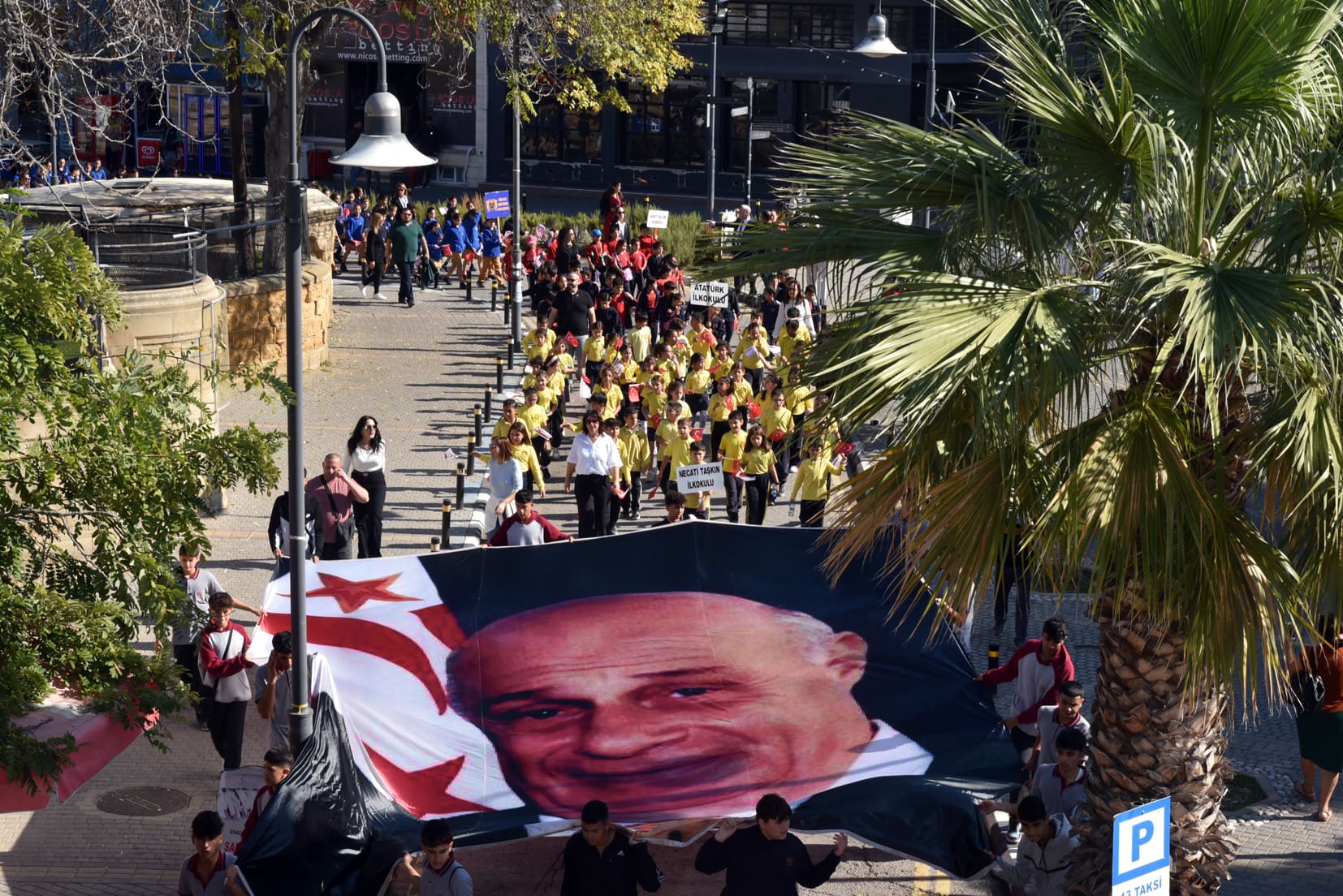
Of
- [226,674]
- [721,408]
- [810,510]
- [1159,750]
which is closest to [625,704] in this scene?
[226,674]

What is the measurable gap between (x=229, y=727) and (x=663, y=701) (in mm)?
3195

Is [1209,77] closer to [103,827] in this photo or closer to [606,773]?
[606,773]

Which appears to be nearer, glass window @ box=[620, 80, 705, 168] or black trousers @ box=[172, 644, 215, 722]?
black trousers @ box=[172, 644, 215, 722]

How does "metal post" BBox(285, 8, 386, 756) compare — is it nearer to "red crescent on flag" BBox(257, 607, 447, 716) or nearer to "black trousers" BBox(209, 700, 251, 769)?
"red crescent on flag" BBox(257, 607, 447, 716)

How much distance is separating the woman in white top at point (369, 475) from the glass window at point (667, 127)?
36078 millimetres

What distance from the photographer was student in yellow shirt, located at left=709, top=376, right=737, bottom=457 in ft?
62.0

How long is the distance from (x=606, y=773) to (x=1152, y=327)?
4.50 metres

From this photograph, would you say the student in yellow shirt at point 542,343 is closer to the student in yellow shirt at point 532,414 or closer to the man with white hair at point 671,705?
the student in yellow shirt at point 532,414

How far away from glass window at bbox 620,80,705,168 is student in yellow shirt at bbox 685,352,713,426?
30.4m

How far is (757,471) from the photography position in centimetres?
1750

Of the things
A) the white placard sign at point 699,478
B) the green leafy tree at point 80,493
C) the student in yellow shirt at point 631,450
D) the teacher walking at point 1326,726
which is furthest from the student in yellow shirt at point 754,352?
the green leafy tree at point 80,493

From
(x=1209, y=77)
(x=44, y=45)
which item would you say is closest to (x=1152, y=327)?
(x=1209, y=77)

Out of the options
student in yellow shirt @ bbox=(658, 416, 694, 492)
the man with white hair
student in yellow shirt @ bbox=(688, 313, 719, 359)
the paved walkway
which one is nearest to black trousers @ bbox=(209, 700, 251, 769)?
the paved walkway

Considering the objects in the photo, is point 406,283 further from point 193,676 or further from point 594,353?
point 193,676
